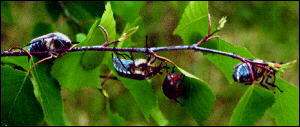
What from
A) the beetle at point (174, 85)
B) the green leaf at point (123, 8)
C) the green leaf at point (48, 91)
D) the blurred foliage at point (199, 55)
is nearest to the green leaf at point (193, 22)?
the beetle at point (174, 85)

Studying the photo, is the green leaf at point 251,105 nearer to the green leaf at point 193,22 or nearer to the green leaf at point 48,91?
the green leaf at point 193,22

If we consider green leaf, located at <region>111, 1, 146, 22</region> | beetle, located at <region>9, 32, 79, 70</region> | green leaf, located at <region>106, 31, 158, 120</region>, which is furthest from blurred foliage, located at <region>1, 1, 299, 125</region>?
beetle, located at <region>9, 32, 79, 70</region>

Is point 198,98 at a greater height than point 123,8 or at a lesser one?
lesser

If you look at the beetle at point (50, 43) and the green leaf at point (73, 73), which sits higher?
the beetle at point (50, 43)

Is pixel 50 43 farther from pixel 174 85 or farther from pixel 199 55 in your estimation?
pixel 199 55

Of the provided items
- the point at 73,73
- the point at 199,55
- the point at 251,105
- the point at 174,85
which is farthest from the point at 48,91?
the point at 199,55
